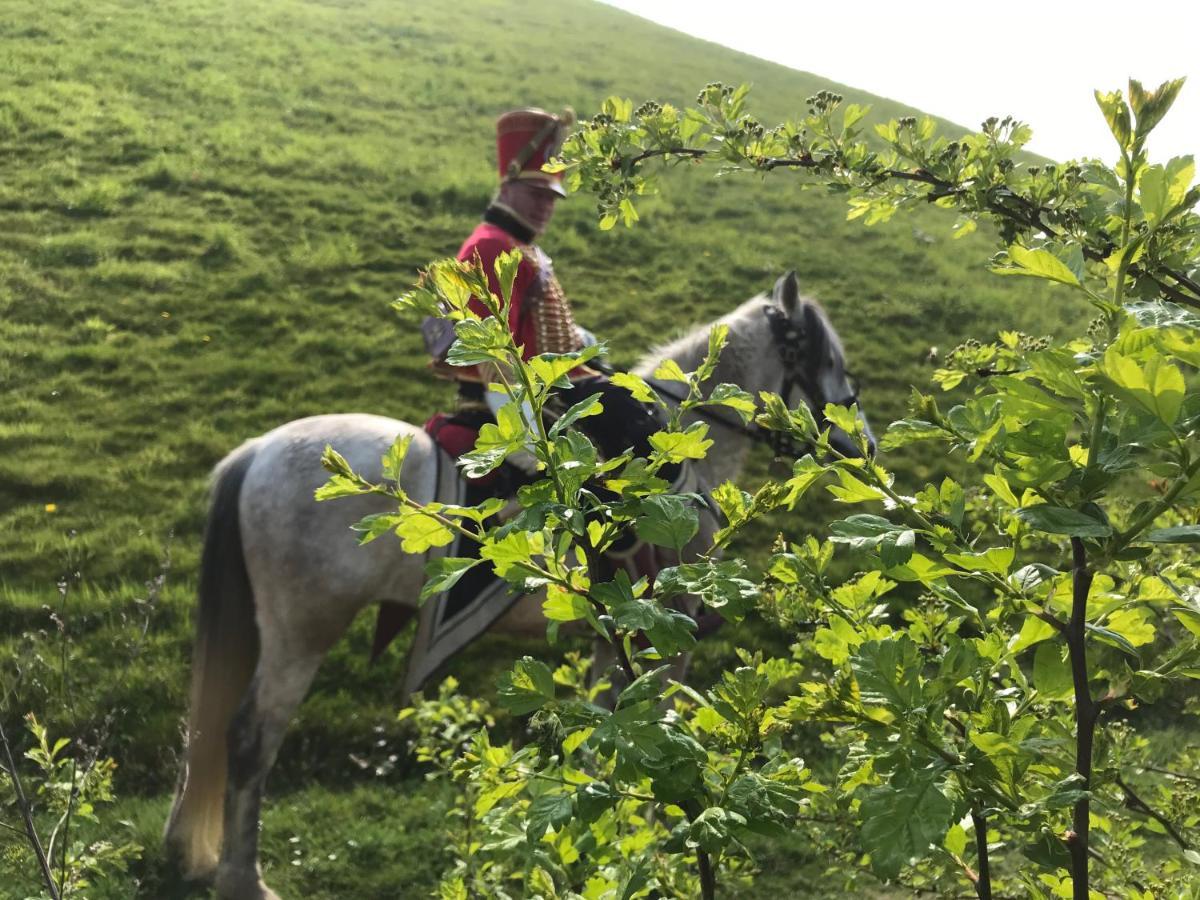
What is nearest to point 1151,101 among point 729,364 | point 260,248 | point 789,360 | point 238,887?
point 729,364

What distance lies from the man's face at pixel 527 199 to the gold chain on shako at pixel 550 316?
208 mm

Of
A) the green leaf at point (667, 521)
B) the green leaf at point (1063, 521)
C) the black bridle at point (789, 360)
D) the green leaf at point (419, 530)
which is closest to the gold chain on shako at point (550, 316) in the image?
the black bridle at point (789, 360)

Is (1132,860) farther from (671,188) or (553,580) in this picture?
(671,188)

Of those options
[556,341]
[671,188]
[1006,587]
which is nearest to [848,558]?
[556,341]

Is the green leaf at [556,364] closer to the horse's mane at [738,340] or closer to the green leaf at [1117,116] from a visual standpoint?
the green leaf at [1117,116]

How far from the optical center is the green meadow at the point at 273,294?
190 inches

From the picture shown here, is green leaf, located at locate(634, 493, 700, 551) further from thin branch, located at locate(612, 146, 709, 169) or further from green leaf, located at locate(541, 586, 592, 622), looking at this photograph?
thin branch, located at locate(612, 146, 709, 169)

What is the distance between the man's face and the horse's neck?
2.98ft

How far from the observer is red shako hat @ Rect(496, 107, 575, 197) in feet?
13.6

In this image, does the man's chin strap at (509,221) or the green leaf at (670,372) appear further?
the man's chin strap at (509,221)

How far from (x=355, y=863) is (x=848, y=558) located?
4.83 m

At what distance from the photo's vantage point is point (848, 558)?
7.45 m

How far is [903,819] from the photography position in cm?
81

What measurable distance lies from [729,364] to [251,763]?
2.91 metres
